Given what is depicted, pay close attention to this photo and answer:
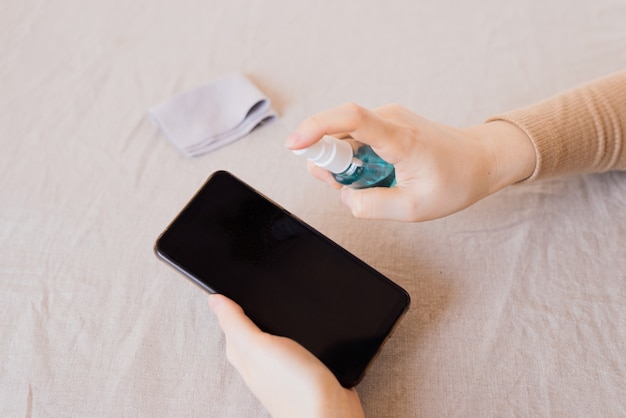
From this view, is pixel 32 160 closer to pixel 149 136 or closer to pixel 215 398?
pixel 149 136

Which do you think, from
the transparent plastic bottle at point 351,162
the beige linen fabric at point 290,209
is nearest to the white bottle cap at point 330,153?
the transparent plastic bottle at point 351,162

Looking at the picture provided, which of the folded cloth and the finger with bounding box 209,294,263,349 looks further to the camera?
the folded cloth

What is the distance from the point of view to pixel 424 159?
1.48 feet

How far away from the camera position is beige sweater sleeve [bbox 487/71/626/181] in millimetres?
521

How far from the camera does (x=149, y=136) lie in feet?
2.03

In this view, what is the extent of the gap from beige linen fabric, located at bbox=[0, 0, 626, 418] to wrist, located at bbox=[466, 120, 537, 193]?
0.18 ft

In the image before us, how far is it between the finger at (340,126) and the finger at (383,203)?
6 centimetres

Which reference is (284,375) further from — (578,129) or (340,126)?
(578,129)

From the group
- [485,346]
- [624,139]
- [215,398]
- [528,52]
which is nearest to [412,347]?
[485,346]

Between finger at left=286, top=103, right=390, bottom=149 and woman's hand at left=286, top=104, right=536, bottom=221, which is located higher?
finger at left=286, top=103, right=390, bottom=149

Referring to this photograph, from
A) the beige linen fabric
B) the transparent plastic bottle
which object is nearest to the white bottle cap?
the transparent plastic bottle

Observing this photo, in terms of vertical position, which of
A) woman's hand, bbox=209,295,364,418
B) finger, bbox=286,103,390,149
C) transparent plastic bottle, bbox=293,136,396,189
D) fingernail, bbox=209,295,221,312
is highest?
finger, bbox=286,103,390,149

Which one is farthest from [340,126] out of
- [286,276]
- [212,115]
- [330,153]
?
[212,115]

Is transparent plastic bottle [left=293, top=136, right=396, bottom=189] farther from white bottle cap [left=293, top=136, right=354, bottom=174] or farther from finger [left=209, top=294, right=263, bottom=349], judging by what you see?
finger [left=209, top=294, right=263, bottom=349]
